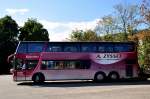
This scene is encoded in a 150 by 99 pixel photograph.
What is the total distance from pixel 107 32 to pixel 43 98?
39.7 meters

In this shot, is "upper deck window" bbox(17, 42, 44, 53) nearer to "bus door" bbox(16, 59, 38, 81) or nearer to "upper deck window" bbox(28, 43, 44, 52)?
"upper deck window" bbox(28, 43, 44, 52)

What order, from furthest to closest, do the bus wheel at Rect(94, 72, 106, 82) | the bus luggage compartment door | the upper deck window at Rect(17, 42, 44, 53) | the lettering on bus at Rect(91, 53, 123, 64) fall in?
the bus luggage compartment door, the bus wheel at Rect(94, 72, 106, 82), the lettering on bus at Rect(91, 53, 123, 64), the upper deck window at Rect(17, 42, 44, 53)

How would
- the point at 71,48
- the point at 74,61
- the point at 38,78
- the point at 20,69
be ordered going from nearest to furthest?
the point at 20,69, the point at 38,78, the point at 71,48, the point at 74,61

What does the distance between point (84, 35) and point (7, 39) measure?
1392 centimetres

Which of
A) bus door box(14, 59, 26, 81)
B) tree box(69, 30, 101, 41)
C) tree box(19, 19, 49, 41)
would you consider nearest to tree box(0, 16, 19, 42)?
tree box(19, 19, 49, 41)

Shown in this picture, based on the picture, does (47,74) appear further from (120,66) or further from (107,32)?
(107,32)

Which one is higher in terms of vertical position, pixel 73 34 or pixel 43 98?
pixel 73 34

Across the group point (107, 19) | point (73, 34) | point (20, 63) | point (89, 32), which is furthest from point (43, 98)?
point (73, 34)

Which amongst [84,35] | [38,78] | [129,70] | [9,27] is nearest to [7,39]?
[9,27]

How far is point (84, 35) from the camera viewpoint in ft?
236

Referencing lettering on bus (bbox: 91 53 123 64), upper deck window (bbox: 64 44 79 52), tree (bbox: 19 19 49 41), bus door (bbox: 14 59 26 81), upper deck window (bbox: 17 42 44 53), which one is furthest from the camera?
tree (bbox: 19 19 49 41)

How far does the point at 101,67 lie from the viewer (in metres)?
32.7

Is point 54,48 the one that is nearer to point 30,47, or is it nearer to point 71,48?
point 71,48

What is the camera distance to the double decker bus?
31172 mm
